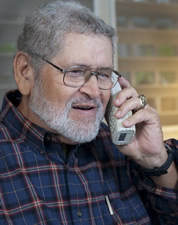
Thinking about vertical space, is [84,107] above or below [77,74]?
below

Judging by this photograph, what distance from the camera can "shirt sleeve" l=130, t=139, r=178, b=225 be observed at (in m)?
1.22

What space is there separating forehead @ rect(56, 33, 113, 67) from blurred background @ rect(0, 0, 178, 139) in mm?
1181

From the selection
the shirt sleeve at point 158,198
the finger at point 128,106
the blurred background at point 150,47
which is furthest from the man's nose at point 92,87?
the blurred background at point 150,47

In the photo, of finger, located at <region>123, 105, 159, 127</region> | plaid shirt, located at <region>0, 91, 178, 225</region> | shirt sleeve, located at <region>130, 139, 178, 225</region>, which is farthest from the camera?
shirt sleeve, located at <region>130, 139, 178, 225</region>

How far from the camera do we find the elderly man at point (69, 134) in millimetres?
1030

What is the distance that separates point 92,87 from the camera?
3.44ft

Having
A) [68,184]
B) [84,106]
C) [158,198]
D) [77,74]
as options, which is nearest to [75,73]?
[77,74]

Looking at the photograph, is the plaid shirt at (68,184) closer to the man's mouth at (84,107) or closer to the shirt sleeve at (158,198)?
the shirt sleeve at (158,198)

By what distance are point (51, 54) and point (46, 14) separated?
14 centimetres

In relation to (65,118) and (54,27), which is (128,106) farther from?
(54,27)

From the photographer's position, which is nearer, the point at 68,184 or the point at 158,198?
the point at 68,184

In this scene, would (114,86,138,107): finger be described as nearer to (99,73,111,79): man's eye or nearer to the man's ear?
(99,73,111,79): man's eye

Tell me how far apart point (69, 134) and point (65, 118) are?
59mm

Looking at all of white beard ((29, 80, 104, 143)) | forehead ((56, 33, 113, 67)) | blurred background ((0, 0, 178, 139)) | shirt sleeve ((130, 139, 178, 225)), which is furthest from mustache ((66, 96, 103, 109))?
blurred background ((0, 0, 178, 139))
